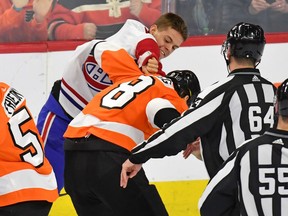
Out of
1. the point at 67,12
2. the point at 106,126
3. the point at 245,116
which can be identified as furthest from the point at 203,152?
the point at 67,12

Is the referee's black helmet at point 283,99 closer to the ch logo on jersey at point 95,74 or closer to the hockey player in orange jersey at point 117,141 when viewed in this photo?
the hockey player in orange jersey at point 117,141

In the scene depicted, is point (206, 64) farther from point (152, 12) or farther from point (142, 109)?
point (142, 109)

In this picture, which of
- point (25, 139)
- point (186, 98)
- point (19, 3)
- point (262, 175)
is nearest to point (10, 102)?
point (25, 139)

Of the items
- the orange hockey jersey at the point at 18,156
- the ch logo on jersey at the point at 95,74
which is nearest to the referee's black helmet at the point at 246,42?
the orange hockey jersey at the point at 18,156

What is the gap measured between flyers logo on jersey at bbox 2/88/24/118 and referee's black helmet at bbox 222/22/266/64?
2.68 feet

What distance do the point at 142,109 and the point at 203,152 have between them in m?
0.38

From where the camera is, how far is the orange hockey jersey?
3115mm

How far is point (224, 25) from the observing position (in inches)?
211

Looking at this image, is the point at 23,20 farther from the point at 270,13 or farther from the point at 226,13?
the point at 270,13

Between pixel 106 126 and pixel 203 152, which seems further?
pixel 106 126

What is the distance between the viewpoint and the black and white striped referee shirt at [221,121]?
10.9ft

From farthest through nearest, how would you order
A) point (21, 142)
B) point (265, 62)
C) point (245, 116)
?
point (265, 62), point (245, 116), point (21, 142)

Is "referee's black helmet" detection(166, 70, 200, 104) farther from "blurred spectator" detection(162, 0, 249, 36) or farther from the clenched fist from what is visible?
the clenched fist

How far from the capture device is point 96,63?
442cm
